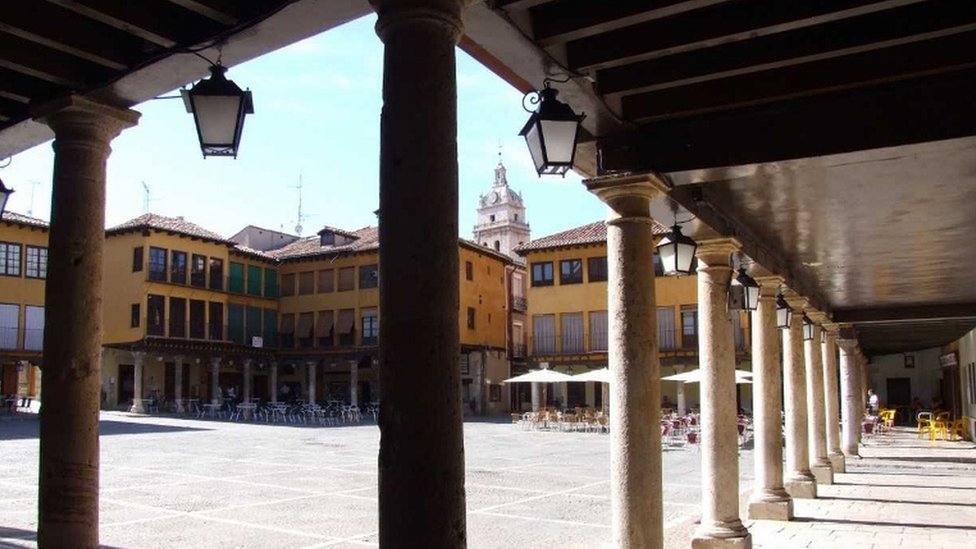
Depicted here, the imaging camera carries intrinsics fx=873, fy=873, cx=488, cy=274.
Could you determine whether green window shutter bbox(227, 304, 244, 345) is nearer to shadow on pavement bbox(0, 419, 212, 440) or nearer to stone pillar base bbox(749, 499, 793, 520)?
shadow on pavement bbox(0, 419, 212, 440)

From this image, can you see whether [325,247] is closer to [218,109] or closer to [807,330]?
[807,330]

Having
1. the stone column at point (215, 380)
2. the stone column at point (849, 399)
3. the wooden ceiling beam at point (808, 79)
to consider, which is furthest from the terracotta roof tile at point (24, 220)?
the wooden ceiling beam at point (808, 79)

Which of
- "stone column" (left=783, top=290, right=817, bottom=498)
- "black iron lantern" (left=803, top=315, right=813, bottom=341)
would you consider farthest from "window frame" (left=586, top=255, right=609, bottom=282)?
"stone column" (left=783, top=290, right=817, bottom=498)

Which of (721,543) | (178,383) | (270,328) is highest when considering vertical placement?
(270,328)

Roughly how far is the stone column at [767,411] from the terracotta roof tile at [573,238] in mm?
32199

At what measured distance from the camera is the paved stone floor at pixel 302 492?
384 inches

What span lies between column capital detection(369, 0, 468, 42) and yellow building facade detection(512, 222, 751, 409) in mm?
38733

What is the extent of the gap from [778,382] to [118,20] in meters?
8.22

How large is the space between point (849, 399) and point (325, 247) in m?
35.2

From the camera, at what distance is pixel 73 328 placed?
191 inches

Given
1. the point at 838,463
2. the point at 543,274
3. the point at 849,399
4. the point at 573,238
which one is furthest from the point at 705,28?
the point at 543,274

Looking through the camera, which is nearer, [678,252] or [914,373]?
[678,252]

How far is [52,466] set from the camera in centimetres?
478

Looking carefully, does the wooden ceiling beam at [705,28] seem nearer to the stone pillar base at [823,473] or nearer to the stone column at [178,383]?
the stone pillar base at [823,473]
